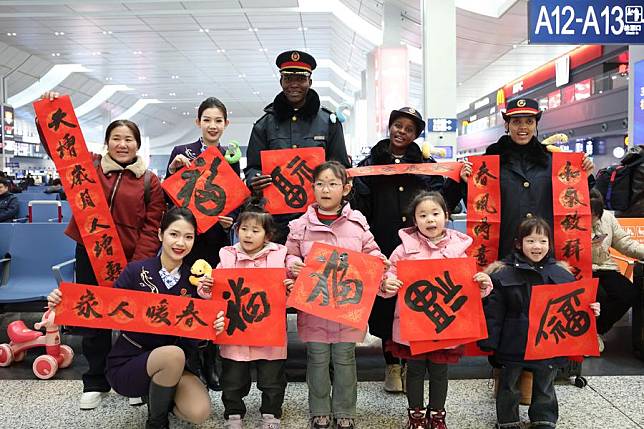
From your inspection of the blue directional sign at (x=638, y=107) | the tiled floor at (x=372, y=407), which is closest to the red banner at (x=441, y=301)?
the tiled floor at (x=372, y=407)

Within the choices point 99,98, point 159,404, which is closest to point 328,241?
point 159,404

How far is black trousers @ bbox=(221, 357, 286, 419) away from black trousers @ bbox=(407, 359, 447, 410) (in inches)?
25.4

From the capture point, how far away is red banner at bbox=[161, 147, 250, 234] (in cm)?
303

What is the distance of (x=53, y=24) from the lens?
45.0 ft

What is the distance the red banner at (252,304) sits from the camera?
2611mm

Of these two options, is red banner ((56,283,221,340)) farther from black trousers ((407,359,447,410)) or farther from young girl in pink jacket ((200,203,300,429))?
black trousers ((407,359,447,410))

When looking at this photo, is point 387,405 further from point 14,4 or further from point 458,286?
point 14,4

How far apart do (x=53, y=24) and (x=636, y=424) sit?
14913 millimetres

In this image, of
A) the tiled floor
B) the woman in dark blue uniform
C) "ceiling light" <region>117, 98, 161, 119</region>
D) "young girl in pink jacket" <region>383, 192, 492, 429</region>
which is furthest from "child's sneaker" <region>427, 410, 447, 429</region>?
"ceiling light" <region>117, 98, 161, 119</region>

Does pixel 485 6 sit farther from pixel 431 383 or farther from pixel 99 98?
pixel 99 98

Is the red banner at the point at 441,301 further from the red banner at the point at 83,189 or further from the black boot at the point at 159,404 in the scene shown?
the red banner at the point at 83,189

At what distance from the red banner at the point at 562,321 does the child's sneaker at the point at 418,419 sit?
1.89 ft

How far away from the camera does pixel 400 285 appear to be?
2598 mm

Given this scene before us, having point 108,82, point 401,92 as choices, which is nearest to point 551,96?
point 401,92
